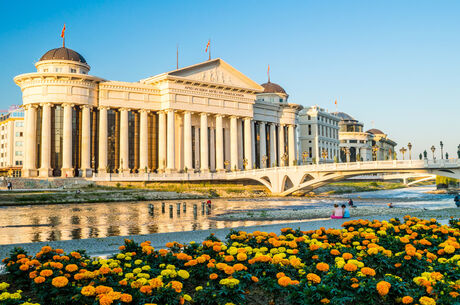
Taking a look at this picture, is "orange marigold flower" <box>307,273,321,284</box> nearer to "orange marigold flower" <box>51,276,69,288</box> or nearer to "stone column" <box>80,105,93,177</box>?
"orange marigold flower" <box>51,276,69,288</box>

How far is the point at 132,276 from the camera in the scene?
11.0 metres

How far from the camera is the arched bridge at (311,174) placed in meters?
58.7

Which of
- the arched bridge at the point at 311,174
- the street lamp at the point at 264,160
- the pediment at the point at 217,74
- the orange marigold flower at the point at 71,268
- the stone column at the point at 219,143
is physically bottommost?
the orange marigold flower at the point at 71,268

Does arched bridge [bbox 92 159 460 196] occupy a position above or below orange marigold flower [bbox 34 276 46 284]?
above

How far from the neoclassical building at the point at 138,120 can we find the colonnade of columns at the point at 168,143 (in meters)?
0.21

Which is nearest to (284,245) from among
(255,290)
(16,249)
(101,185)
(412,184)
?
(255,290)

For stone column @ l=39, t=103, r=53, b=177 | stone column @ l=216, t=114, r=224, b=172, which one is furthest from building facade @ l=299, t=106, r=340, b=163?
stone column @ l=39, t=103, r=53, b=177

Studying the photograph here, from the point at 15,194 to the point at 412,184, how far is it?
13110cm

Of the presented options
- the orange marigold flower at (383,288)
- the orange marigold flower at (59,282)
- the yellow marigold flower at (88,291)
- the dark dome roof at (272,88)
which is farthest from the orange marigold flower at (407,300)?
the dark dome roof at (272,88)

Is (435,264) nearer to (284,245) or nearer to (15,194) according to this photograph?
(284,245)

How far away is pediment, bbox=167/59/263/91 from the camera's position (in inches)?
4073

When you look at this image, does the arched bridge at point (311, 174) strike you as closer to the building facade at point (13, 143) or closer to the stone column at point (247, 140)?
the stone column at point (247, 140)

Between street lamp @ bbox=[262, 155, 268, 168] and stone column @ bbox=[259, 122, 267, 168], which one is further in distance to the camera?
stone column @ bbox=[259, 122, 267, 168]

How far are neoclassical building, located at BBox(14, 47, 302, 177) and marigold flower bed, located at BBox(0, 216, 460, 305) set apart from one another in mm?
81184
